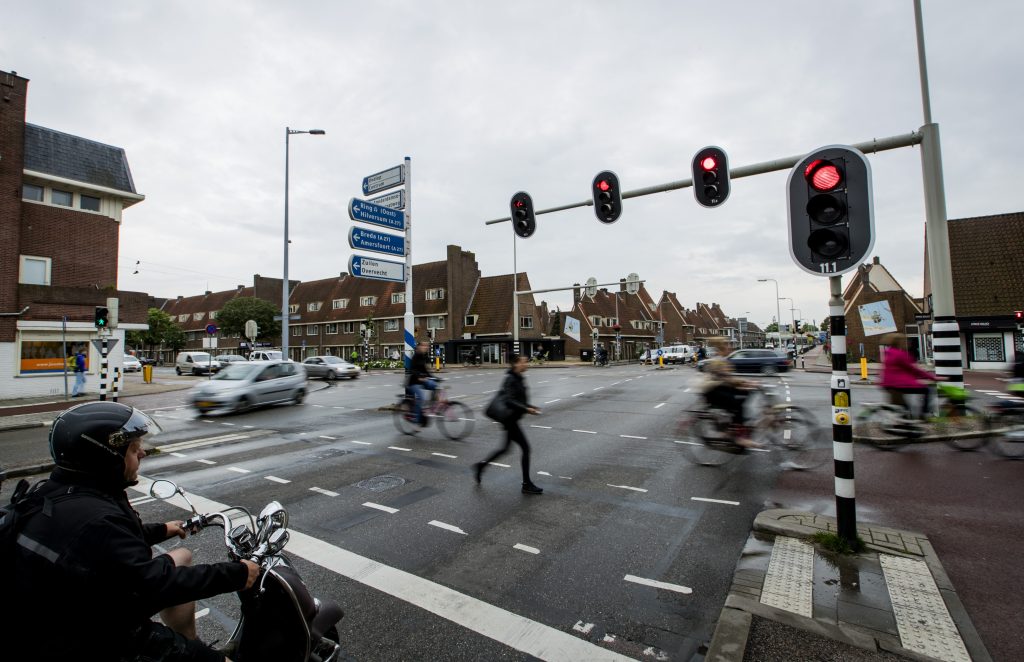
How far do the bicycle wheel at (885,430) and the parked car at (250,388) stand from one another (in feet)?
49.0

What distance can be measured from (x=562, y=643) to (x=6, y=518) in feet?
9.11

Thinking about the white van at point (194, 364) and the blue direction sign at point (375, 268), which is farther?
the white van at point (194, 364)

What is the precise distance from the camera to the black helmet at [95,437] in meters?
1.86

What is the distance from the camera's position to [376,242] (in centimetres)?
1332

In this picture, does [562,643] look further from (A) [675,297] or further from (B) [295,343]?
(A) [675,297]

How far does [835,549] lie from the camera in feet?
13.2

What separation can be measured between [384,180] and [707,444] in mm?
11529

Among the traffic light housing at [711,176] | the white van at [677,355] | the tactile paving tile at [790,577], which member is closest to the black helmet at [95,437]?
the tactile paving tile at [790,577]

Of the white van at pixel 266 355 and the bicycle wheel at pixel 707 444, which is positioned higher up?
the white van at pixel 266 355

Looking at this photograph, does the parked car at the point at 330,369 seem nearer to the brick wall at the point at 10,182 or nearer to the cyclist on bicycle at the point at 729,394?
the brick wall at the point at 10,182

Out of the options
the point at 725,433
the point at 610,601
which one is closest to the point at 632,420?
the point at 725,433

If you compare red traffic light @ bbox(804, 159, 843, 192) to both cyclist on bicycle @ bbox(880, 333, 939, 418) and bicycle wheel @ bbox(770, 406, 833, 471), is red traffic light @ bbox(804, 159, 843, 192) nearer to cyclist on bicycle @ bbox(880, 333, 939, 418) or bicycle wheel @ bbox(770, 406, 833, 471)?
bicycle wheel @ bbox(770, 406, 833, 471)

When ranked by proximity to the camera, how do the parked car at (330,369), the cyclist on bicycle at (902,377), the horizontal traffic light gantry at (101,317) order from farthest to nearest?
the parked car at (330,369) < the horizontal traffic light gantry at (101,317) < the cyclist on bicycle at (902,377)

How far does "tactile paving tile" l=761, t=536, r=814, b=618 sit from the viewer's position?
3.27 metres
